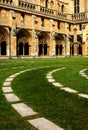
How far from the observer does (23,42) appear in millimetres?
42062

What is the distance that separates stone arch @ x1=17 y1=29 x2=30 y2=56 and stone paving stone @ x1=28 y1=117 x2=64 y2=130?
35878mm

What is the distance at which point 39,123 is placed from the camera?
523cm

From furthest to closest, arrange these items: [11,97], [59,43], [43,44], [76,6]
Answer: [76,6]
[59,43]
[43,44]
[11,97]

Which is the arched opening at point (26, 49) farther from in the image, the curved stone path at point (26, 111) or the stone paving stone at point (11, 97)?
the stone paving stone at point (11, 97)

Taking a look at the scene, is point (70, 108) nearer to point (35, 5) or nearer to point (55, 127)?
point (55, 127)

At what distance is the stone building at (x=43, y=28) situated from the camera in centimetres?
3847

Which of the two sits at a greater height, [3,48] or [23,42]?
[23,42]

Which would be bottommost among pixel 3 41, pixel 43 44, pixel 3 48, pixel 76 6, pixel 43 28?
pixel 3 48

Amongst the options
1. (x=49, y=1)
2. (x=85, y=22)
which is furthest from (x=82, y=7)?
(x=49, y=1)

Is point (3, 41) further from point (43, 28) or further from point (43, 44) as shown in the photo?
point (43, 44)

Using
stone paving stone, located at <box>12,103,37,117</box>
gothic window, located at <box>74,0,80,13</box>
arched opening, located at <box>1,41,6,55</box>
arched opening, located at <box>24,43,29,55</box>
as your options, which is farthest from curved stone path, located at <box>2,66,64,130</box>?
gothic window, located at <box>74,0,80,13</box>

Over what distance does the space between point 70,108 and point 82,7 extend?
1916 inches

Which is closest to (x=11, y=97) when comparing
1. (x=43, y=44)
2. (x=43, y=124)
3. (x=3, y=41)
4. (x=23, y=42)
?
(x=43, y=124)

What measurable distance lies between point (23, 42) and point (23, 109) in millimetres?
36043
